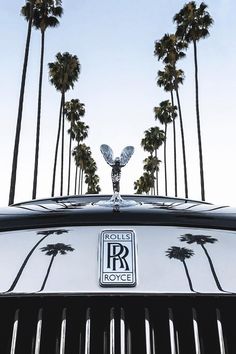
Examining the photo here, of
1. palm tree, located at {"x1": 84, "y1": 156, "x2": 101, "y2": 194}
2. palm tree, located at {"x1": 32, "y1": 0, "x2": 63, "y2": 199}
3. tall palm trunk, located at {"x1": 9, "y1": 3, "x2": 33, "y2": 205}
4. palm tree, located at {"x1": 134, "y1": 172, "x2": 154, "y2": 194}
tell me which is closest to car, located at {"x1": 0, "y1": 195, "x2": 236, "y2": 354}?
tall palm trunk, located at {"x1": 9, "y1": 3, "x2": 33, "y2": 205}

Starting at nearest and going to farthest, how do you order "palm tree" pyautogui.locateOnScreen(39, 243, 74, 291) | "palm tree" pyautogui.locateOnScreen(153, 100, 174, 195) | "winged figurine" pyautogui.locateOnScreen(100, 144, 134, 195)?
"palm tree" pyautogui.locateOnScreen(39, 243, 74, 291) < "winged figurine" pyautogui.locateOnScreen(100, 144, 134, 195) < "palm tree" pyautogui.locateOnScreen(153, 100, 174, 195)

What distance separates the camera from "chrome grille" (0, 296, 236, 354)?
1.58m

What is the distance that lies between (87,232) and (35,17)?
99.2 feet

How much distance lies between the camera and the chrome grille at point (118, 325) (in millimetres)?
1576

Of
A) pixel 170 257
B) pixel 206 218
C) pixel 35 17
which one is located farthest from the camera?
pixel 35 17

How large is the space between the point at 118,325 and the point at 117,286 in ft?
0.44

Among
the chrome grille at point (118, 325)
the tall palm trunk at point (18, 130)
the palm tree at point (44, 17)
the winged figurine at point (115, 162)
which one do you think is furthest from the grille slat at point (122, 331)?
the palm tree at point (44, 17)

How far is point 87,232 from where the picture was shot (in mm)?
1851

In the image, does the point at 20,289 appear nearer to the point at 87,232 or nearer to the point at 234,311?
the point at 87,232

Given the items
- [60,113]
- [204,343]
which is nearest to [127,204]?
[204,343]

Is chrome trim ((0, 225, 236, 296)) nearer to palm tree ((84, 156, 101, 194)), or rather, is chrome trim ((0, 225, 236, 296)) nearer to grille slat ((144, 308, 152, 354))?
grille slat ((144, 308, 152, 354))

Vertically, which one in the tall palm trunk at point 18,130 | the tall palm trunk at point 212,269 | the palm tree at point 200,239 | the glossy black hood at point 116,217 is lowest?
the tall palm trunk at point 212,269

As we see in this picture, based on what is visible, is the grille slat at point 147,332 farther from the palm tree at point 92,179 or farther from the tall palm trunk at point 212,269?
the palm tree at point 92,179

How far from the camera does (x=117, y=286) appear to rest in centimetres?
165
